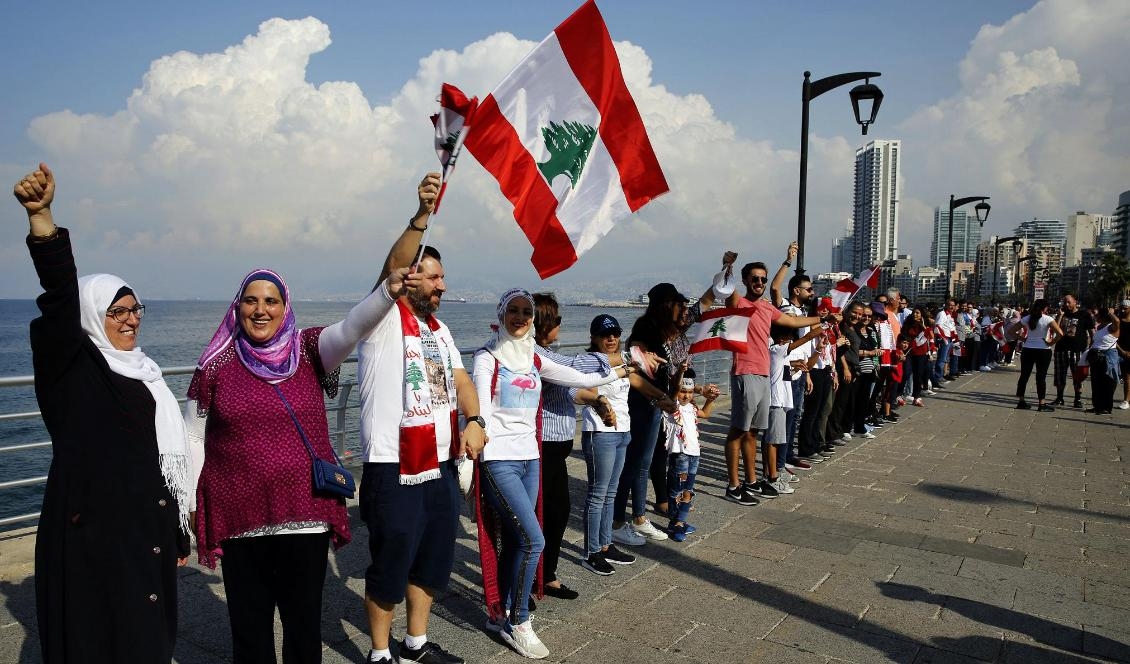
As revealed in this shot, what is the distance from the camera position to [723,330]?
6.56 meters

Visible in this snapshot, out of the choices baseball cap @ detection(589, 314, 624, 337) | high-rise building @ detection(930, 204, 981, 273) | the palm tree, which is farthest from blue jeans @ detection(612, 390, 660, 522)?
high-rise building @ detection(930, 204, 981, 273)

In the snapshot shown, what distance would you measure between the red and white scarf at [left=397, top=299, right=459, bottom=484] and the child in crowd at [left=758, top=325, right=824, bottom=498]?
14.8ft

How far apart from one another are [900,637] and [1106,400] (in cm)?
1245

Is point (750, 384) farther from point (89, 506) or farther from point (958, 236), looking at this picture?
point (958, 236)

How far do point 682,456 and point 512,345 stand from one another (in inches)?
91.5

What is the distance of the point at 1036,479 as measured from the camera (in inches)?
329

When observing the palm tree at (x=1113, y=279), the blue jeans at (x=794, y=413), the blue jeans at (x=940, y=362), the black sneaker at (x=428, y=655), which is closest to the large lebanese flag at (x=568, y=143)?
the black sneaker at (x=428, y=655)

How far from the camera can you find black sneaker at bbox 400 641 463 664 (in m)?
3.67

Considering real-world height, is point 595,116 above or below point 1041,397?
above

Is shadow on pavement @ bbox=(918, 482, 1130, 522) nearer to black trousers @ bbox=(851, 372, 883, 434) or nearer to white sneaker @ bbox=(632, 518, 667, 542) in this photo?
black trousers @ bbox=(851, 372, 883, 434)

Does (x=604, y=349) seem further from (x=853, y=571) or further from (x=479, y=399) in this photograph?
(x=853, y=571)

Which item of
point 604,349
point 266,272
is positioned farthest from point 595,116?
point 266,272

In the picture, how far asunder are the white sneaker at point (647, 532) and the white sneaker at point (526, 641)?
6.70 feet

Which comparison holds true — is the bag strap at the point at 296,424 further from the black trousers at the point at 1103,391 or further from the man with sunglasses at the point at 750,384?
the black trousers at the point at 1103,391
